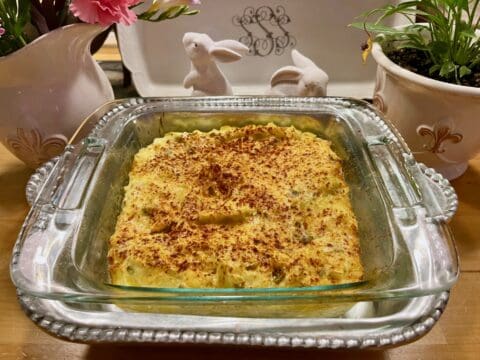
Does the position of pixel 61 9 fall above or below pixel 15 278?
above

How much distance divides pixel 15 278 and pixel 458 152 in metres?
0.75

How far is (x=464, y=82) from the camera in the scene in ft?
2.66

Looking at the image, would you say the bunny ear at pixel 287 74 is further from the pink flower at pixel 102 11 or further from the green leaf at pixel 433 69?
the pink flower at pixel 102 11

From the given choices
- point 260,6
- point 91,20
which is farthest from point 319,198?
point 260,6

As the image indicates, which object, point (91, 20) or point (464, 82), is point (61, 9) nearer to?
point (91, 20)

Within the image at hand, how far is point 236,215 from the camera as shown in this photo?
725 mm

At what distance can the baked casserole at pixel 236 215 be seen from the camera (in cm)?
64

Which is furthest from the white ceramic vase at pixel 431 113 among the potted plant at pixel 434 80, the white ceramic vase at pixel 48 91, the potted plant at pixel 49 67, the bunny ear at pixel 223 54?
the white ceramic vase at pixel 48 91

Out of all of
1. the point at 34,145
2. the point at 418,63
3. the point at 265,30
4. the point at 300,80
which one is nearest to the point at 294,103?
the point at 300,80

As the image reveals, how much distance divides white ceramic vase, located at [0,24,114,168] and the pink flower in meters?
0.09

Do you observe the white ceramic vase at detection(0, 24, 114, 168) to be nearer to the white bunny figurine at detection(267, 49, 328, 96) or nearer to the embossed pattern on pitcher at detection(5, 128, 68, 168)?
the embossed pattern on pitcher at detection(5, 128, 68, 168)

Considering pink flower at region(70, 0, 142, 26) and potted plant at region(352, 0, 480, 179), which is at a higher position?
pink flower at region(70, 0, 142, 26)

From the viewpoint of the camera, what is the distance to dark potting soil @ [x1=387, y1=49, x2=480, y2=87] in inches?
32.0

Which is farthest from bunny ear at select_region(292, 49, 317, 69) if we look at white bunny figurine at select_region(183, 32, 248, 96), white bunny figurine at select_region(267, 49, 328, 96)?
white bunny figurine at select_region(183, 32, 248, 96)
